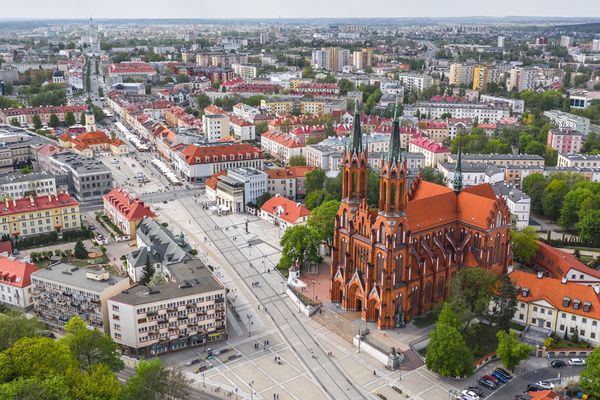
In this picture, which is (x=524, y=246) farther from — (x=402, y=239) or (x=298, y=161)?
(x=298, y=161)

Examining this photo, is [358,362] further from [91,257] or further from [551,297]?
[91,257]

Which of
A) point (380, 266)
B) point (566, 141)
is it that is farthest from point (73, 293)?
point (566, 141)

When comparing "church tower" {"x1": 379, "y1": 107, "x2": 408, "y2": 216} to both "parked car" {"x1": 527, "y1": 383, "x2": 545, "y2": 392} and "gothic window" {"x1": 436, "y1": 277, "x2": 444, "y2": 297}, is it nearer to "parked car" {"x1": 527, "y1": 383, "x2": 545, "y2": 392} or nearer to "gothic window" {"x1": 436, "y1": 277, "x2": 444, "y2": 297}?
"gothic window" {"x1": 436, "y1": 277, "x2": 444, "y2": 297}

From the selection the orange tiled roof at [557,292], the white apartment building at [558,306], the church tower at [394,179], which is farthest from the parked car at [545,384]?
the church tower at [394,179]

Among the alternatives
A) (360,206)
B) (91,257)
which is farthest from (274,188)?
(360,206)

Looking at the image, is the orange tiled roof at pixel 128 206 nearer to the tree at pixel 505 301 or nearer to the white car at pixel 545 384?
the tree at pixel 505 301
